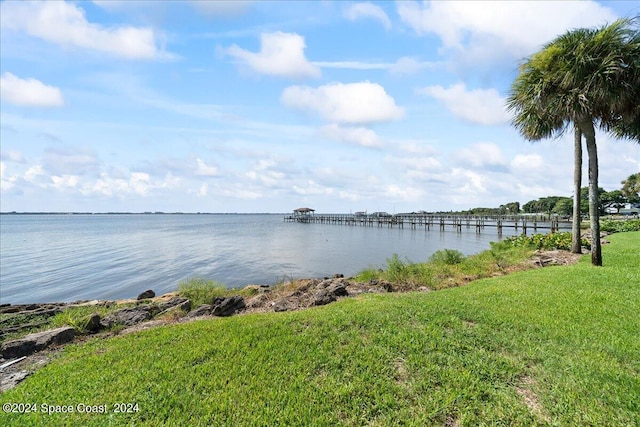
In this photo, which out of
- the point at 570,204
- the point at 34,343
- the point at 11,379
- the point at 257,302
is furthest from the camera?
the point at 570,204

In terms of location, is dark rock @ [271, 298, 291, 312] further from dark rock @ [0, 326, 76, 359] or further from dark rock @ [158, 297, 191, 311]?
dark rock @ [0, 326, 76, 359]

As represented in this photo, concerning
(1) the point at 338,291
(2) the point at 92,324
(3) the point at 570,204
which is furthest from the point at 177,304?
(3) the point at 570,204

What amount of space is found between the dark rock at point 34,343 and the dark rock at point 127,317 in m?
1.00

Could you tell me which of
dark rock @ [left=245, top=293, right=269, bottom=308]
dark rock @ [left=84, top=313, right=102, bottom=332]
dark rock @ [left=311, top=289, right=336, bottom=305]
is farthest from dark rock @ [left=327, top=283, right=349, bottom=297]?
dark rock @ [left=84, top=313, right=102, bottom=332]

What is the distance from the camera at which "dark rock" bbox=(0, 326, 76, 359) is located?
18.5ft

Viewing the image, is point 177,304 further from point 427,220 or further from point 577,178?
point 427,220

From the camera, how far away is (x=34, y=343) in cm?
585

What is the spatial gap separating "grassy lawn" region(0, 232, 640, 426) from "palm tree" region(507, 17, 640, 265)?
6505mm

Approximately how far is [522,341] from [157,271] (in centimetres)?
2280

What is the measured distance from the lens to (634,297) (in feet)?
23.1

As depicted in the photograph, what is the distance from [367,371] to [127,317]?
6452mm

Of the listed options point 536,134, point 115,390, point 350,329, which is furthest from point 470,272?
point 115,390

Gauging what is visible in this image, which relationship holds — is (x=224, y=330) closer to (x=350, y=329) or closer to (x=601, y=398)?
(x=350, y=329)

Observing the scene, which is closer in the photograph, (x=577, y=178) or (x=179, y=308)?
(x=179, y=308)
